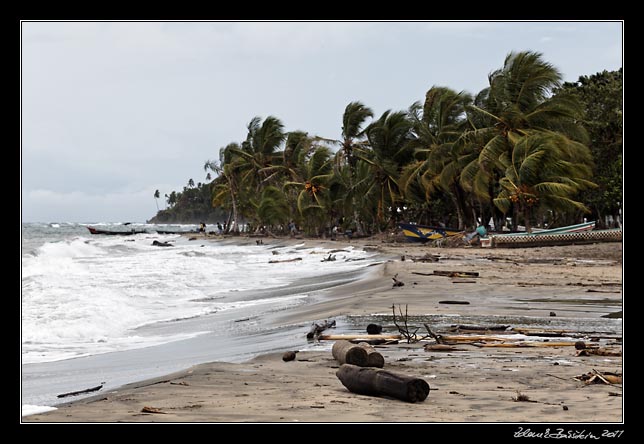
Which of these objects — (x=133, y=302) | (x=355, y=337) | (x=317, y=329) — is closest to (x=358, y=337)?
(x=355, y=337)

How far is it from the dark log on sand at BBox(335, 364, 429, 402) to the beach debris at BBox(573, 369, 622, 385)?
61.3 inches

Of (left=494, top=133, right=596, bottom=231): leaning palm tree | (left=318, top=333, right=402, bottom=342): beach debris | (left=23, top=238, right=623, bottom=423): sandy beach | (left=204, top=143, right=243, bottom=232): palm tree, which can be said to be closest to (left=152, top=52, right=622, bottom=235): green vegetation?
(left=494, top=133, right=596, bottom=231): leaning palm tree

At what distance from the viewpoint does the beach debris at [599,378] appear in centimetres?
579

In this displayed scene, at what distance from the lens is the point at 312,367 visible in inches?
277

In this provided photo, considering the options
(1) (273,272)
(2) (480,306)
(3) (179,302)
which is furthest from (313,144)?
(2) (480,306)

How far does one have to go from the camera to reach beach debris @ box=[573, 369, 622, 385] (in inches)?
228

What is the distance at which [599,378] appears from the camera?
5.86m

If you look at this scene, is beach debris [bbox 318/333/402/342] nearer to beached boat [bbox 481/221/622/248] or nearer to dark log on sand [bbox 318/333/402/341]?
dark log on sand [bbox 318/333/402/341]

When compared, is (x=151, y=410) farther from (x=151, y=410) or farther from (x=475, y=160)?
(x=475, y=160)

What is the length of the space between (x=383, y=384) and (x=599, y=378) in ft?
6.08

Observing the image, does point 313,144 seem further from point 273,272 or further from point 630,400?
point 630,400

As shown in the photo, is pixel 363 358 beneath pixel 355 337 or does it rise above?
above

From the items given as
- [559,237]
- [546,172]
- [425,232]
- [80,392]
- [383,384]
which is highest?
[546,172]

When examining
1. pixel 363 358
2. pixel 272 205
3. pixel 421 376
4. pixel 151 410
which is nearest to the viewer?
pixel 151 410
